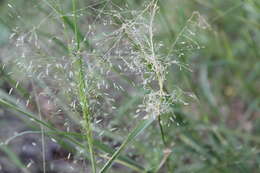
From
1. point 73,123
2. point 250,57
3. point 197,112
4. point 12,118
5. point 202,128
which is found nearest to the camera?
point 73,123

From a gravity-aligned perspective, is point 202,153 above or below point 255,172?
above

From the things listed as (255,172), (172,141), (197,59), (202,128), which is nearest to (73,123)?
(172,141)

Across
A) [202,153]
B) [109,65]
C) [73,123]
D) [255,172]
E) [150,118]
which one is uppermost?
[109,65]

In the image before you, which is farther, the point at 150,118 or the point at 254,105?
the point at 254,105

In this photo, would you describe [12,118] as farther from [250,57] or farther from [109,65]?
[250,57]

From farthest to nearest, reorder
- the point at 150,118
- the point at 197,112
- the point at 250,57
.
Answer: the point at 250,57 < the point at 197,112 < the point at 150,118

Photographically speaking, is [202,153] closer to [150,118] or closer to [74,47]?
[150,118]
